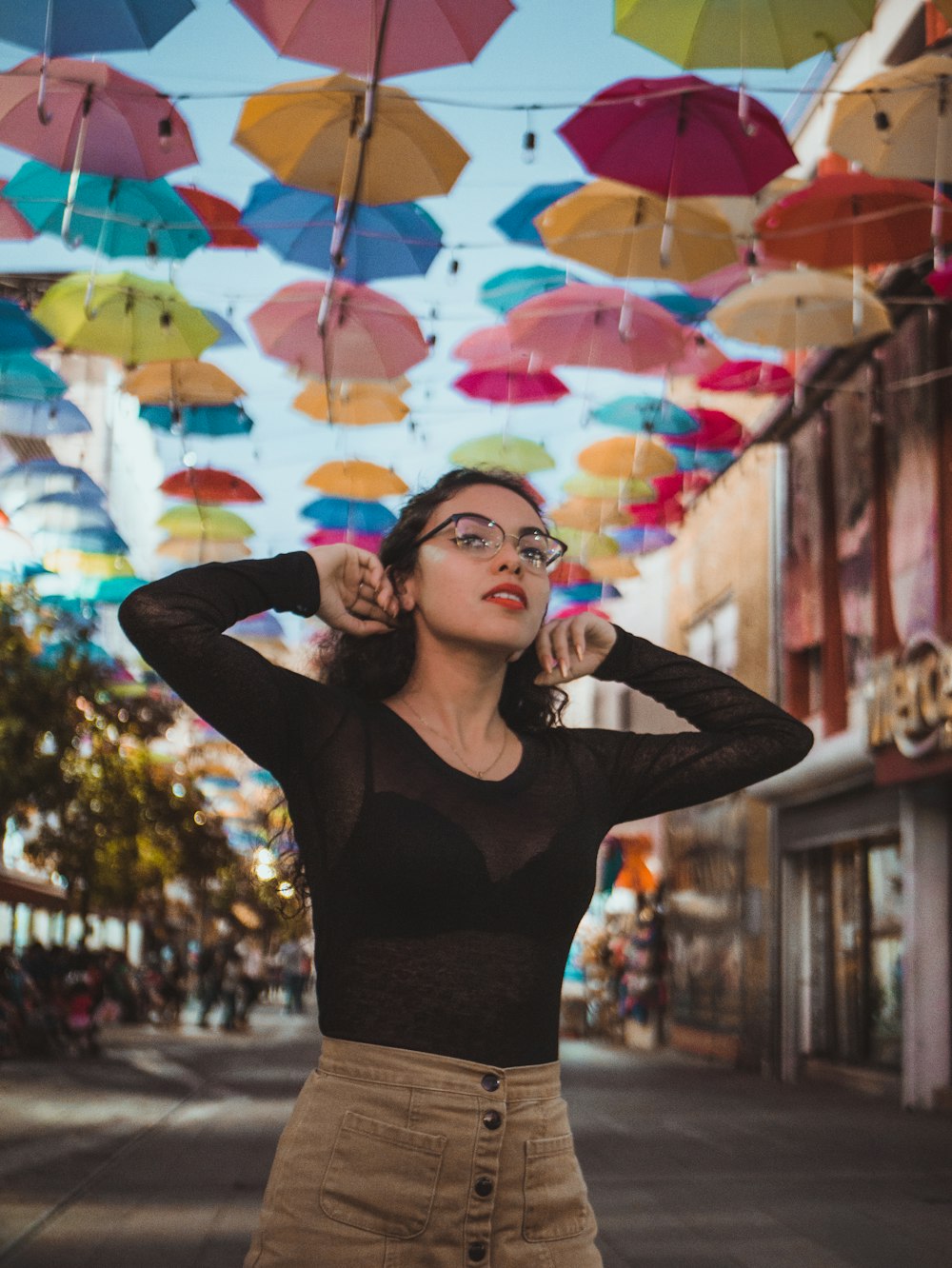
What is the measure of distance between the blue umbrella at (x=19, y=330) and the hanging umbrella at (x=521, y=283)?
3661 millimetres

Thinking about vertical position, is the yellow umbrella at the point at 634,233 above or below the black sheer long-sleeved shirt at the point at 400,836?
above

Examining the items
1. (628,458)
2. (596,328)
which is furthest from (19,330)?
(628,458)

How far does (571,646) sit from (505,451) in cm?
1285

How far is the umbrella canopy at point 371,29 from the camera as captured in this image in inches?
328

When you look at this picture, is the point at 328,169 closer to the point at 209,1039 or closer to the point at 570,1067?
the point at 570,1067

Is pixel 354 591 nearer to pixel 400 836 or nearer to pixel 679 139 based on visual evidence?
pixel 400 836

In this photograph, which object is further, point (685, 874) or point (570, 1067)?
point (685, 874)

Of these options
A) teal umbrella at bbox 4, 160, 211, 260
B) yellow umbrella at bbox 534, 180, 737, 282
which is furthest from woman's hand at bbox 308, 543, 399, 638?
yellow umbrella at bbox 534, 180, 737, 282

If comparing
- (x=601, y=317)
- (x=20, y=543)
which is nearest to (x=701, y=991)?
(x=20, y=543)

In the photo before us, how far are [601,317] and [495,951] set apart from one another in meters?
11.0

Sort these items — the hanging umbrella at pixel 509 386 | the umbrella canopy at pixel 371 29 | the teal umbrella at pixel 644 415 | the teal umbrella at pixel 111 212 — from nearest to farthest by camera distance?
the umbrella canopy at pixel 371 29
the teal umbrella at pixel 111 212
the hanging umbrella at pixel 509 386
the teal umbrella at pixel 644 415

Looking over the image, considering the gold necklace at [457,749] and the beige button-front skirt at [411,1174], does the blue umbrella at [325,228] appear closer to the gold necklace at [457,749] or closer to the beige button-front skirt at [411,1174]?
the gold necklace at [457,749]

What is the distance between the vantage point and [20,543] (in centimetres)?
1783

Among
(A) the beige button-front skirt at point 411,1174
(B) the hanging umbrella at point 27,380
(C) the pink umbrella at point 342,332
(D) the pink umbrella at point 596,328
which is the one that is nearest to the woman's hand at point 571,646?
(A) the beige button-front skirt at point 411,1174
